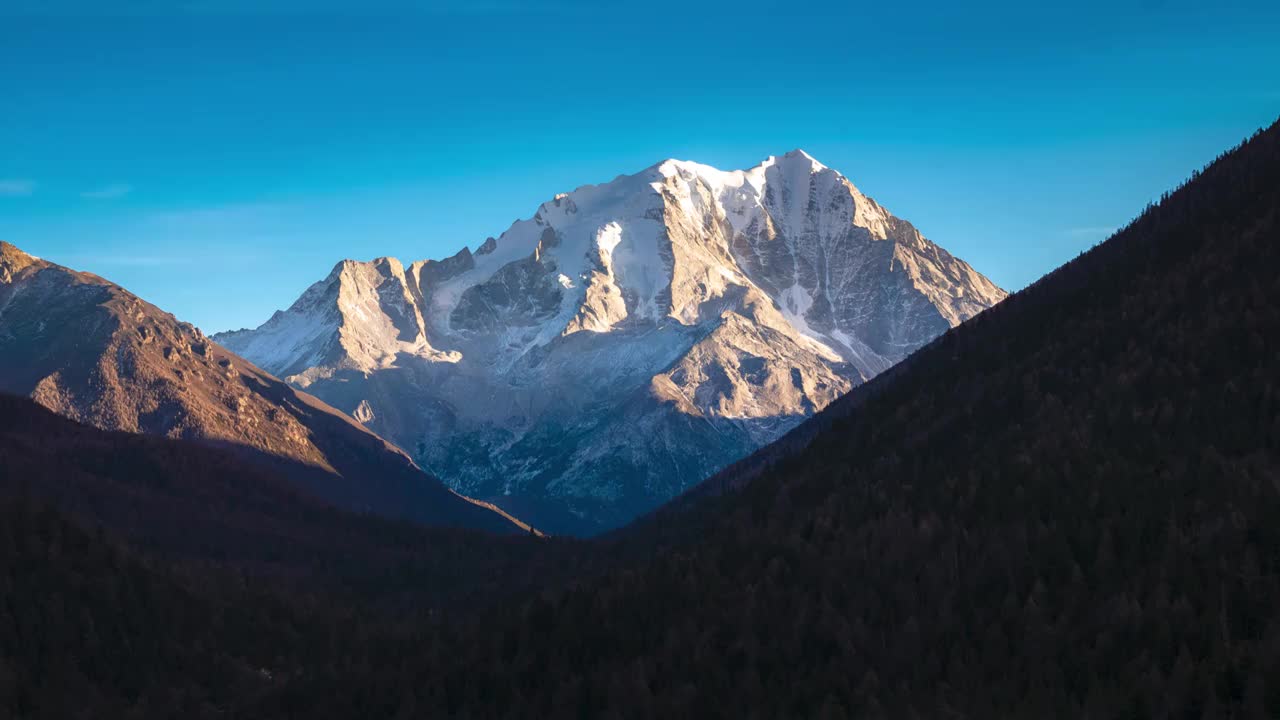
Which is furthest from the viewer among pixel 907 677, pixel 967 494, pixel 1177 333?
pixel 1177 333

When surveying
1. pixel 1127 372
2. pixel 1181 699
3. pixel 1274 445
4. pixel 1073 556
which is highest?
pixel 1127 372

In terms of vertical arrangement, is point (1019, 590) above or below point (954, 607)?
above

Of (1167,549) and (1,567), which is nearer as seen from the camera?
(1167,549)

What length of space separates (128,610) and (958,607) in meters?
144

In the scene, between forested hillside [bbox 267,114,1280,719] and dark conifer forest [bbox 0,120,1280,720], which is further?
dark conifer forest [bbox 0,120,1280,720]

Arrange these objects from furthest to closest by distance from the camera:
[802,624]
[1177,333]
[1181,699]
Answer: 1. [1177,333]
2. [802,624]
3. [1181,699]

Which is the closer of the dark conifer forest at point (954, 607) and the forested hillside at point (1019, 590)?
the forested hillside at point (1019, 590)

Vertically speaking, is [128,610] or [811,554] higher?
[811,554]

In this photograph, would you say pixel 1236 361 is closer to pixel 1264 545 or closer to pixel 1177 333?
pixel 1177 333

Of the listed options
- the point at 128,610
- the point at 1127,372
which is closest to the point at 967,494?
the point at 1127,372

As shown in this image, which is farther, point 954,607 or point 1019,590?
point 954,607

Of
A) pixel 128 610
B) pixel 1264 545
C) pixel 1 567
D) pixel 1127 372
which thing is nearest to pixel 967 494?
pixel 1127 372

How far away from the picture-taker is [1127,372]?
612 feet

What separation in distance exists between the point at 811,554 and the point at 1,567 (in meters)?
141
